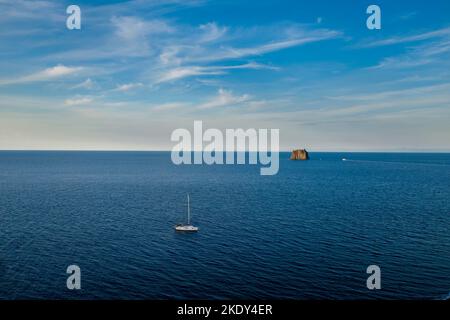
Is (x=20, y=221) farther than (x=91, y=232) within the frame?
Yes

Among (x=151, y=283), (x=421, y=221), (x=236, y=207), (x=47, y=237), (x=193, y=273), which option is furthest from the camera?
(x=236, y=207)

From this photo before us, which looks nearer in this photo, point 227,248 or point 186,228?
point 227,248

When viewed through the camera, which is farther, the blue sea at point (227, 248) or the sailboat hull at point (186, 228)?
the sailboat hull at point (186, 228)

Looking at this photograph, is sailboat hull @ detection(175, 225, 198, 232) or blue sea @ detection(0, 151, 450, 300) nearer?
blue sea @ detection(0, 151, 450, 300)

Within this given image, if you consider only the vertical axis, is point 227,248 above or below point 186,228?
below

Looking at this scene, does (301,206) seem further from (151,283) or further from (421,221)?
(151,283)
